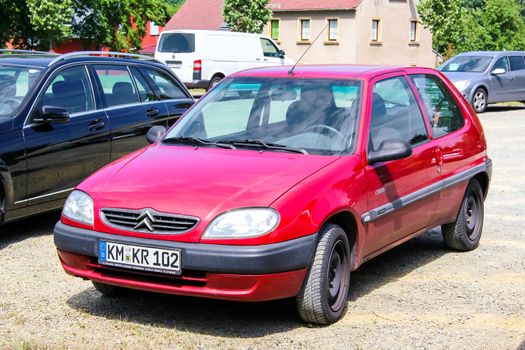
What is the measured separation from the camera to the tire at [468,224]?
299 inches

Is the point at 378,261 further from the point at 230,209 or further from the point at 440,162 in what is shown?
the point at 230,209

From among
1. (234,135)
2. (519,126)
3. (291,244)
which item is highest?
(234,135)

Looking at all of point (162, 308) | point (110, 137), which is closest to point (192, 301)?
point (162, 308)

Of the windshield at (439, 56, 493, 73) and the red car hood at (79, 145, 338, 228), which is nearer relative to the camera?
the red car hood at (79, 145, 338, 228)

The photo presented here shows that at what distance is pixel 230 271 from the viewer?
196 inches

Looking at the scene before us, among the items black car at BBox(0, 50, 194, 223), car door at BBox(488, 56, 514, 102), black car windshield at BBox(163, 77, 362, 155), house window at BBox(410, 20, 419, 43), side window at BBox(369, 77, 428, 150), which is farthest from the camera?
house window at BBox(410, 20, 419, 43)

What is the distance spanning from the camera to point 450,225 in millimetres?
7598

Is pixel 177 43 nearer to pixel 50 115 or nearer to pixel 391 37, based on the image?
pixel 50 115

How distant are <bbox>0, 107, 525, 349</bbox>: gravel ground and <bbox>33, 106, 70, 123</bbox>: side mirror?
3.60 feet

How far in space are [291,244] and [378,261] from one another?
2.50 m

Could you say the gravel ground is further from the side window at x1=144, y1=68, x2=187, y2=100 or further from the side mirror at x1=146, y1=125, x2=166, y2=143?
the side window at x1=144, y1=68, x2=187, y2=100

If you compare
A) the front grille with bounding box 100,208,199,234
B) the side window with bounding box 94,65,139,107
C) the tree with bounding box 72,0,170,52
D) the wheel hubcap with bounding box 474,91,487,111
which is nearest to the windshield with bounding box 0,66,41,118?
the side window with bounding box 94,65,139,107

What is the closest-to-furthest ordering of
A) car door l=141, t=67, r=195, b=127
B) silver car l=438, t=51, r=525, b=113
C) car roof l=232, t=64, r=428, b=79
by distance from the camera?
car roof l=232, t=64, r=428, b=79 < car door l=141, t=67, r=195, b=127 < silver car l=438, t=51, r=525, b=113

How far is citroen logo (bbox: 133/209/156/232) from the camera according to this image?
513 cm
